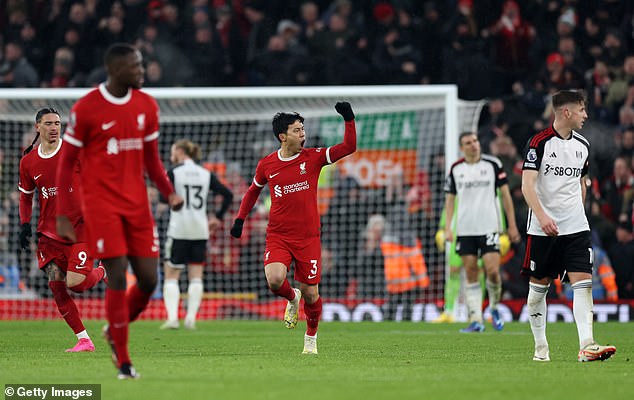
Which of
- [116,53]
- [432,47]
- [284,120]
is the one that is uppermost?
[432,47]

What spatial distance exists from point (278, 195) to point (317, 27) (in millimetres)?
11410

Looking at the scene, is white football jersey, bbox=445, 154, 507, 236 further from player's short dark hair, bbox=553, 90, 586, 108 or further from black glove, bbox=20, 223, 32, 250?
black glove, bbox=20, 223, 32, 250

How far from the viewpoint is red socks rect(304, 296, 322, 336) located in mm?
10273

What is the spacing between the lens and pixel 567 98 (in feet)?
31.2

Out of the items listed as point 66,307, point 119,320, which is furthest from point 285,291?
point 119,320

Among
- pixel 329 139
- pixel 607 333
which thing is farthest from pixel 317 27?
pixel 607 333

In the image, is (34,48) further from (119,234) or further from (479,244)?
(119,234)

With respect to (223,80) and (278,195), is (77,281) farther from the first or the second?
(223,80)

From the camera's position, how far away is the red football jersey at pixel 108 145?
7633 mm

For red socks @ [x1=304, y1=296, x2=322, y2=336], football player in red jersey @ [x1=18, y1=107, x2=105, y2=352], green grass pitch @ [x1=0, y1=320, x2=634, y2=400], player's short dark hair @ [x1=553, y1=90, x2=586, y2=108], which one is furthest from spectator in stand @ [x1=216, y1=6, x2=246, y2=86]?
player's short dark hair @ [x1=553, y1=90, x2=586, y2=108]

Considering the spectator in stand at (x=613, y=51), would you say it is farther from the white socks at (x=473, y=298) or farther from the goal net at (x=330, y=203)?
the white socks at (x=473, y=298)

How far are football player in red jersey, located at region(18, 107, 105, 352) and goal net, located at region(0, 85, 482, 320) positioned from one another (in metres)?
6.79

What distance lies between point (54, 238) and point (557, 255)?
15.4 ft

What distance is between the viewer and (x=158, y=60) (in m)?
21.9
